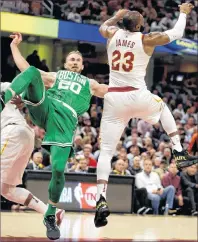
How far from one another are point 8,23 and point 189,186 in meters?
7.41

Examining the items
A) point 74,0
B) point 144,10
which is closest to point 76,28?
point 74,0

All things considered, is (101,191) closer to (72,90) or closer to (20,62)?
(72,90)

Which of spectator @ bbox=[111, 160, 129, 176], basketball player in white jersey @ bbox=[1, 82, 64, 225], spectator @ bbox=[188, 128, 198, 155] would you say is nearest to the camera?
basketball player in white jersey @ bbox=[1, 82, 64, 225]

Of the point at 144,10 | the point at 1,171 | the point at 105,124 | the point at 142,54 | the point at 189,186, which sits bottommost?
the point at 189,186

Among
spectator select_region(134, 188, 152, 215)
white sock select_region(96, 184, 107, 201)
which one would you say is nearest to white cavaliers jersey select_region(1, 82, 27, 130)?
white sock select_region(96, 184, 107, 201)

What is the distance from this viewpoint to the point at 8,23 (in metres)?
20.2

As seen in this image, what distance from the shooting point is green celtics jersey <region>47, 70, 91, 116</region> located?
27.8 ft

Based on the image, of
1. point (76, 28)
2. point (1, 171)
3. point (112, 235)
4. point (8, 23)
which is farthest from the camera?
point (76, 28)

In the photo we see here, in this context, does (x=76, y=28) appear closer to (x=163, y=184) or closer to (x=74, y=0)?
(x=74, y=0)

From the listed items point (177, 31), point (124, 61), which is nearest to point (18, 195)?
point (124, 61)

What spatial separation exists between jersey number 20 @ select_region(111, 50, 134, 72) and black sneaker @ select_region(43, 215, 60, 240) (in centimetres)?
206

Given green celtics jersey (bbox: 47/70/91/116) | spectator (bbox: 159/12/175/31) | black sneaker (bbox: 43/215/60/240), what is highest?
spectator (bbox: 159/12/175/31)

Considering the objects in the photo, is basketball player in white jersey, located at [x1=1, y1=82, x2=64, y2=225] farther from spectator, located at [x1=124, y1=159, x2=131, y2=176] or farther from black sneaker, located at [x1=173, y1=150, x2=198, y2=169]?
spectator, located at [x1=124, y1=159, x2=131, y2=176]

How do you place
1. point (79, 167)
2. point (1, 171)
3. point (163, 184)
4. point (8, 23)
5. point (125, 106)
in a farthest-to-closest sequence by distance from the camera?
1. point (8, 23)
2. point (163, 184)
3. point (79, 167)
4. point (1, 171)
5. point (125, 106)
